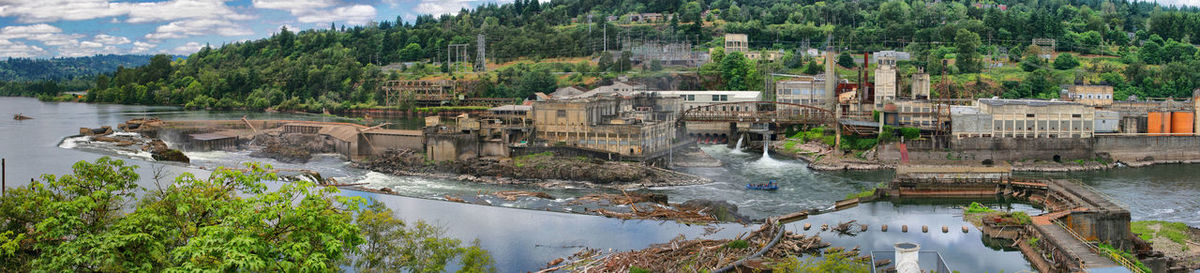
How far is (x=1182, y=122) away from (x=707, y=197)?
2561 centimetres

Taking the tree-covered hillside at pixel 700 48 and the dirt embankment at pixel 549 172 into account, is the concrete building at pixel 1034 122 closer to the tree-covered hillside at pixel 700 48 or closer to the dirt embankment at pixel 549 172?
the dirt embankment at pixel 549 172

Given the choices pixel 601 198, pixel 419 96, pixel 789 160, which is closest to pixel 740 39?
pixel 419 96

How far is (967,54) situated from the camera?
225 ft

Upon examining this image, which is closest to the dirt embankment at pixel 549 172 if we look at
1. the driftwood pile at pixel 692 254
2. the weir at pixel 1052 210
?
the weir at pixel 1052 210

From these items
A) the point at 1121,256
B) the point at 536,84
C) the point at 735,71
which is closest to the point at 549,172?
the point at 1121,256

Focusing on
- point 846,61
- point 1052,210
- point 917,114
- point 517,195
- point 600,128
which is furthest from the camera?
point 846,61

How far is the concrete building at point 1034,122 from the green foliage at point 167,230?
118 feet

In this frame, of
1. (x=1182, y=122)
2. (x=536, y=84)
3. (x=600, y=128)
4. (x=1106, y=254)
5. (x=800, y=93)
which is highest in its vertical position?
(x=536, y=84)

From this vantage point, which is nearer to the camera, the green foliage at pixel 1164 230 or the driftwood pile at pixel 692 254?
the driftwood pile at pixel 692 254

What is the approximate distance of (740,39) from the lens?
3135 inches

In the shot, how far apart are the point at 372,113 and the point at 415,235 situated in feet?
208

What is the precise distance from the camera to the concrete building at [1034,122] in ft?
138

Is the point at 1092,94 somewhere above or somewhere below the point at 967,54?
below

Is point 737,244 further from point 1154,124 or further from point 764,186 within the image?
point 1154,124
